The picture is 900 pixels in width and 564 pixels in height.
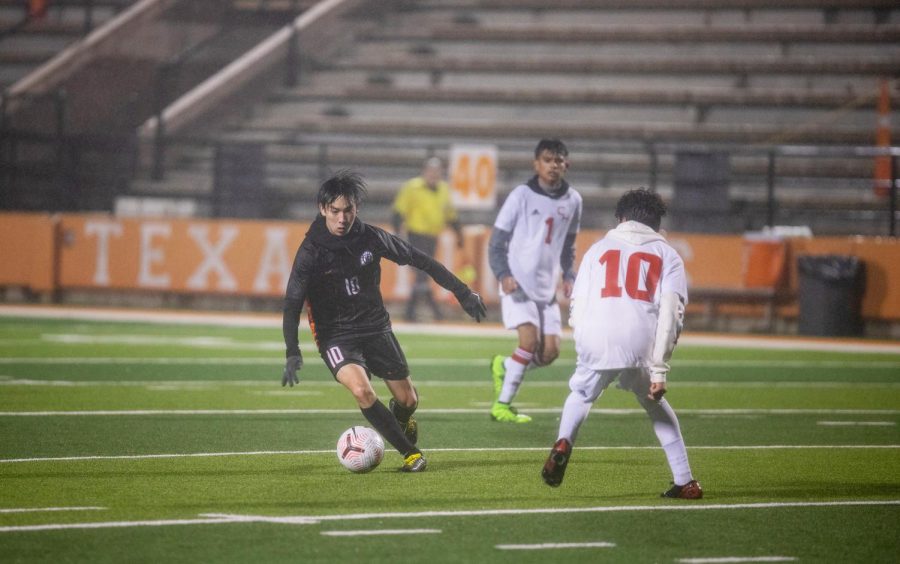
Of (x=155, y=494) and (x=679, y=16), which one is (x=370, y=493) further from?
(x=679, y=16)

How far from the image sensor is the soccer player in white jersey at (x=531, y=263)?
1320 cm

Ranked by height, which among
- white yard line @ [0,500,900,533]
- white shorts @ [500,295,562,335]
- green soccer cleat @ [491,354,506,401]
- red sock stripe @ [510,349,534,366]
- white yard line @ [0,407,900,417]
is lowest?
white yard line @ [0,407,900,417]

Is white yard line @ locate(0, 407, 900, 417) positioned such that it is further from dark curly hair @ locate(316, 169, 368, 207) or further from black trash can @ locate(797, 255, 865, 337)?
black trash can @ locate(797, 255, 865, 337)

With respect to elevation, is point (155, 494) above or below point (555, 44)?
below

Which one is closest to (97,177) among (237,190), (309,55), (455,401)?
(237,190)

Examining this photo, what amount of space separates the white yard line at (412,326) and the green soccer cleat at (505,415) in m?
9.43

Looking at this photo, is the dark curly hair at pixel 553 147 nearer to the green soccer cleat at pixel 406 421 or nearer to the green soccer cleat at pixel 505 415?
Answer: the green soccer cleat at pixel 505 415

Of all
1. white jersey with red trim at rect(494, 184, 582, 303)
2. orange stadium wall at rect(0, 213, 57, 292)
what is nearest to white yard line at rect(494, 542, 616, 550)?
white jersey with red trim at rect(494, 184, 582, 303)

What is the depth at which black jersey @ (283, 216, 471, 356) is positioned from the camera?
9.91 metres

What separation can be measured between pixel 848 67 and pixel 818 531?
888 inches

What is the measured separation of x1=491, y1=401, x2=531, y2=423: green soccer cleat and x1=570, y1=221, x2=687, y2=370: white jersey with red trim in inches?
155

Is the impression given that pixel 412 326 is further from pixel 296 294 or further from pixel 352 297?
pixel 296 294

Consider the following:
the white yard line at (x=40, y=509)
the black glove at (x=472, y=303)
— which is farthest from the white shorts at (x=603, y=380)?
the white yard line at (x=40, y=509)

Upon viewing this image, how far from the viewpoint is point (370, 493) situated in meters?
9.09
